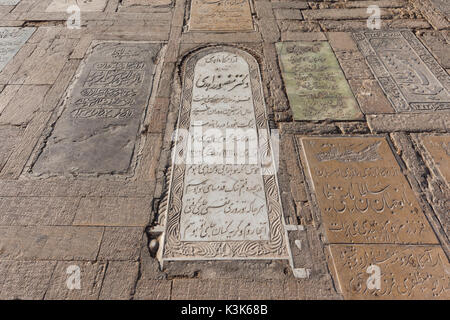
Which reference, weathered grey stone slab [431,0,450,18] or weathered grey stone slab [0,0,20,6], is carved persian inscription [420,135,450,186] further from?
weathered grey stone slab [0,0,20,6]

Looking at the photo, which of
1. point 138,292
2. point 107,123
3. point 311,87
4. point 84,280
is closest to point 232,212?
point 138,292

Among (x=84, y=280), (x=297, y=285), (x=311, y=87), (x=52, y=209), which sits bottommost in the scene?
(x=297, y=285)

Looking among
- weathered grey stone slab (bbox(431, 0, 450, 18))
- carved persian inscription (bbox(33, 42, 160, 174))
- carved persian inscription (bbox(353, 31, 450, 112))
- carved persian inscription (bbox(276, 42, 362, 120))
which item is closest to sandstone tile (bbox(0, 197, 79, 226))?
carved persian inscription (bbox(33, 42, 160, 174))

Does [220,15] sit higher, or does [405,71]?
[220,15]

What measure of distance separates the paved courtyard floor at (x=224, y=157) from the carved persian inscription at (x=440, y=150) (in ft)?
0.09

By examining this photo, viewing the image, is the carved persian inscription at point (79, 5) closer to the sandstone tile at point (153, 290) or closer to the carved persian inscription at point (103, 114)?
the carved persian inscription at point (103, 114)

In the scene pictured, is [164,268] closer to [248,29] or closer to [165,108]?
[165,108]

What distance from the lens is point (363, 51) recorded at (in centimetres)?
529

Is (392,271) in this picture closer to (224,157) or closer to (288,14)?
(224,157)

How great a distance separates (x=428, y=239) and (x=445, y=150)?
149 centimetres

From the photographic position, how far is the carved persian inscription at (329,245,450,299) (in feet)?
8.88

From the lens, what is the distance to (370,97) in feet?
14.7

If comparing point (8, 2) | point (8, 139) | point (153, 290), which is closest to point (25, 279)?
point (153, 290)

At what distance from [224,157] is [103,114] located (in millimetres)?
2005
